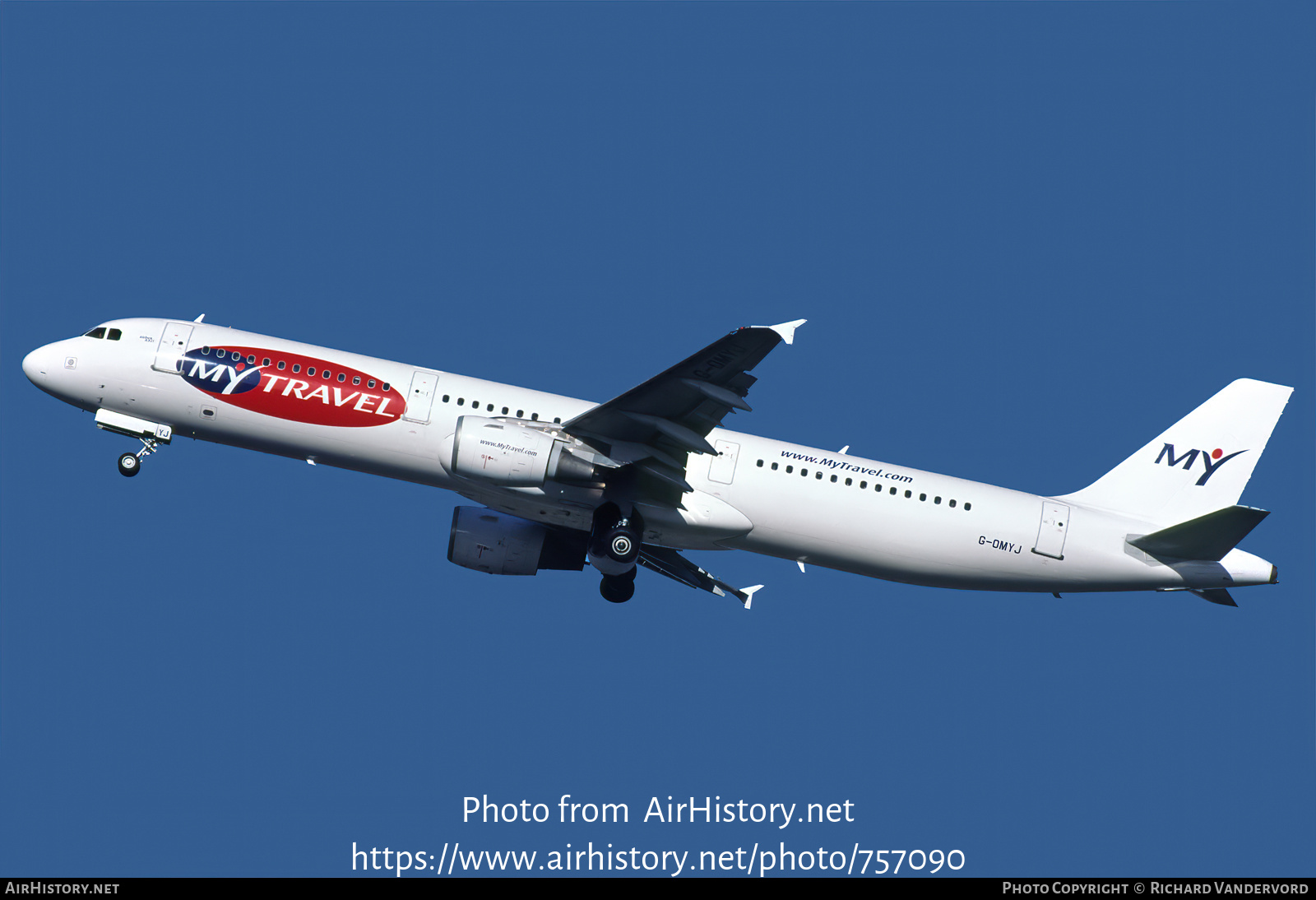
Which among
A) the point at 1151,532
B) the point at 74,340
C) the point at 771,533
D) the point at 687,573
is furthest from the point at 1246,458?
the point at 74,340

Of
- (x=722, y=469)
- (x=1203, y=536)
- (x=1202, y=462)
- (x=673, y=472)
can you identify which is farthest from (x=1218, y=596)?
(x=673, y=472)

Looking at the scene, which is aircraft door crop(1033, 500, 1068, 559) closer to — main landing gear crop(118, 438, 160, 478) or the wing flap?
the wing flap

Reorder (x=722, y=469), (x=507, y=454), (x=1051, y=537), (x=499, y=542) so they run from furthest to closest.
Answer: (x=499, y=542) → (x=1051, y=537) → (x=722, y=469) → (x=507, y=454)

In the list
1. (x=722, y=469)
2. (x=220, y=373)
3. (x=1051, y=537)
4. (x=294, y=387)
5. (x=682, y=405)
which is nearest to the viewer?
(x=682, y=405)

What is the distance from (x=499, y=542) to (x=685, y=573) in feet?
15.9

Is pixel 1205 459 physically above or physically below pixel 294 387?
above

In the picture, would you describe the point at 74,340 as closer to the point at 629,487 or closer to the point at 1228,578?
the point at 629,487

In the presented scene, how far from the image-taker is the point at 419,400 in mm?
29609

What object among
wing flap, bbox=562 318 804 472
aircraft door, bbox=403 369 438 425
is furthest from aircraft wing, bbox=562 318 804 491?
aircraft door, bbox=403 369 438 425

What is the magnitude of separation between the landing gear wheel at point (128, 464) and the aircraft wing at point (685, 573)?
40.0ft

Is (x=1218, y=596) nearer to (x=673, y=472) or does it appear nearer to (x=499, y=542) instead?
(x=673, y=472)

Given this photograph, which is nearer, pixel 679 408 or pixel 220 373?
pixel 679 408

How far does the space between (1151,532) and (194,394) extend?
870 inches

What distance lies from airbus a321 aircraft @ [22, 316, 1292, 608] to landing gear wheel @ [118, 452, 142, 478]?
80mm
